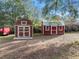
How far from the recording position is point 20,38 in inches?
858

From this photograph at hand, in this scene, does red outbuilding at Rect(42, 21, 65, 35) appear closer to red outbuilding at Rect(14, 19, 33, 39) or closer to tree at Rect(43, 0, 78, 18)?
red outbuilding at Rect(14, 19, 33, 39)

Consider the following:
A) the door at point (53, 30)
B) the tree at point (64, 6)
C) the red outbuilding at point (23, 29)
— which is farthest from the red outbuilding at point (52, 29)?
the tree at point (64, 6)

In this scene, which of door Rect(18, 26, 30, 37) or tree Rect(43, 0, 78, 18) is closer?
tree Rect(43, 0, 78, 18)

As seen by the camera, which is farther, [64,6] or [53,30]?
[53,30]

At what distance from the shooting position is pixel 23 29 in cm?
2233

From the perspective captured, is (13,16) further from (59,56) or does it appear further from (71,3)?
(59,56)

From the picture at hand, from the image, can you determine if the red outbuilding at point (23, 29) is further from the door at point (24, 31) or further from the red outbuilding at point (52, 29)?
the red outbuilding at point (52, 29)

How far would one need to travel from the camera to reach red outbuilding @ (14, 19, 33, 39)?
22.2 metres

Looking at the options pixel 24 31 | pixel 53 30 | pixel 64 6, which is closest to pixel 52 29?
pixel 53 30

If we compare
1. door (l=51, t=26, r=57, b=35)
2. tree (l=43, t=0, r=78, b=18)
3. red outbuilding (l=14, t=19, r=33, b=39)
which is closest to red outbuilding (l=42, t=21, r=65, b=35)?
door (l=51, t=26, r=57, b=35)

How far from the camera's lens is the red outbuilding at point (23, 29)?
22.2 m

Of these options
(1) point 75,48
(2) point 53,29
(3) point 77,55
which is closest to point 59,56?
(3) point 77,55

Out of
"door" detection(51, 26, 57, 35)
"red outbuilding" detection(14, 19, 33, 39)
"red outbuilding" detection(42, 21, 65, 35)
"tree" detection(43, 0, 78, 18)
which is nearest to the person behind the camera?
"tree" detection(43, 0, 78, 18)

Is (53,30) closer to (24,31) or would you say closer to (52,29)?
(52,29)
